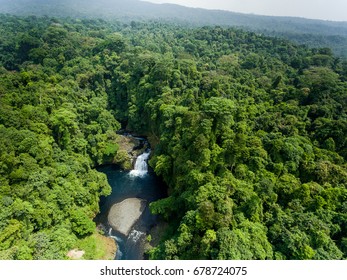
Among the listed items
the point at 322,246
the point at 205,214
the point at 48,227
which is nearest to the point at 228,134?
the point at 205,214

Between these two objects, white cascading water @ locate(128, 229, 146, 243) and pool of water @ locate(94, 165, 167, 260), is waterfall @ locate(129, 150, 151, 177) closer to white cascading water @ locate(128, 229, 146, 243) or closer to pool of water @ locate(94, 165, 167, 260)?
pool of water @ locate(94, 165, 167, 260)

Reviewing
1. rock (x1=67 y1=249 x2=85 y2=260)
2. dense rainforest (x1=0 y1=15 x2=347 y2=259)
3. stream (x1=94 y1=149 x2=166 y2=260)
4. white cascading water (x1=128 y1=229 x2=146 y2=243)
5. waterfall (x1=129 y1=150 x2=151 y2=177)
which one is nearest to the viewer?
dense rainforest (x1=0 y1=15 x2=347 y2=259)

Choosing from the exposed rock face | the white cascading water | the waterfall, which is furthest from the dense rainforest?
the white cascading water

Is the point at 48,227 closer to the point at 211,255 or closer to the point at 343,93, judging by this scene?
the point at 211,255

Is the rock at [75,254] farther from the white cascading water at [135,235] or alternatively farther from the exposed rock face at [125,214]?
the white cascading water at [135,235]

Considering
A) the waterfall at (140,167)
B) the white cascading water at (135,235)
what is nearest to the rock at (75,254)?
the white cascading water at (135,235)

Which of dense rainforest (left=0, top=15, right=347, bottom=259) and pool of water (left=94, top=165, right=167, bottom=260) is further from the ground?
dense rainforest (left=0, top=15, right=347, bottom=259)
